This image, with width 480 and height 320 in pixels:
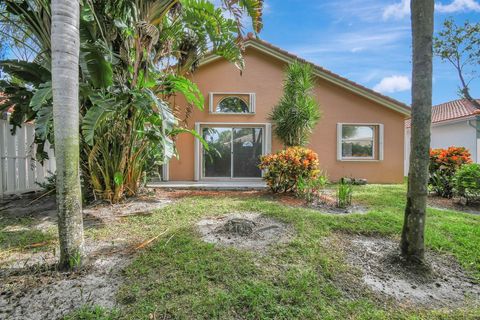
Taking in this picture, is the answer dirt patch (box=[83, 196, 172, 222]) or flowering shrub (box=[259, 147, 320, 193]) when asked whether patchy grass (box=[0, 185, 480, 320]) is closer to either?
dirt patch (box=[83, 196, 172, 222])

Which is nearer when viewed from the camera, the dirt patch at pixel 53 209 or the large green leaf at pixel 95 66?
the large green leaf at pixel 95 66

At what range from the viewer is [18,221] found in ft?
16.4

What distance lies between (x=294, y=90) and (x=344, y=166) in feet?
13.3

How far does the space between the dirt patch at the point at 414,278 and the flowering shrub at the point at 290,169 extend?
10.8 feet

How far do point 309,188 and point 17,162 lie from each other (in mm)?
8357

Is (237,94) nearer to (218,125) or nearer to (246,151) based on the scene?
(218,125)

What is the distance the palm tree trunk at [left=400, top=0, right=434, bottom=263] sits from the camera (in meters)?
2.98

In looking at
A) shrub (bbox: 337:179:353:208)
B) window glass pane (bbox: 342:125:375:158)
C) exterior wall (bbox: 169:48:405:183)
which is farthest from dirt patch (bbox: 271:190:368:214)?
window glass pane (bbox: 342:125:375:158)

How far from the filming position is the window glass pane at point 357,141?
35.8 ft

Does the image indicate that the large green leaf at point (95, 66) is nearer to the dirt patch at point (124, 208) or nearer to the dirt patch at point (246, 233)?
the dirt patch at point (124, 208)

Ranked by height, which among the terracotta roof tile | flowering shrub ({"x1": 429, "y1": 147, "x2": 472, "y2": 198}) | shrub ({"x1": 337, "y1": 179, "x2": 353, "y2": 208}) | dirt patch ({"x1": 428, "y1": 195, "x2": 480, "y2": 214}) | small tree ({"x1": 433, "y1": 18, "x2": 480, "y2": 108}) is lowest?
dirt patch ({"x1": 428, "y1": 195, "x2": 480, "y2": 214})

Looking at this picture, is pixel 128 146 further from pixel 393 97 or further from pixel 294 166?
pixel 393 97

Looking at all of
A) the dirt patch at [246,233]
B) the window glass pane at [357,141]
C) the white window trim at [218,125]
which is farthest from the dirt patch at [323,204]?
the window glass pane at [357,141]

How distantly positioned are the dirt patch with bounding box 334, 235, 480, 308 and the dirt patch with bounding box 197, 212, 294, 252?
1034mm
